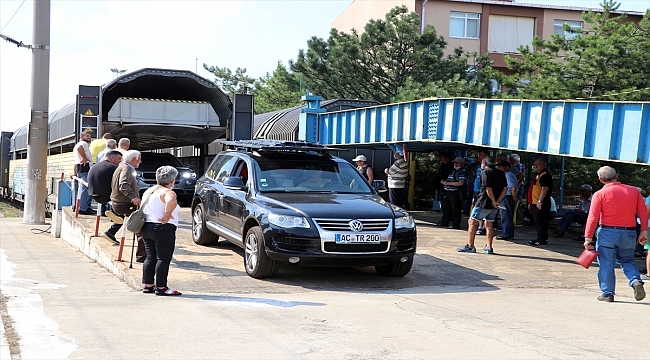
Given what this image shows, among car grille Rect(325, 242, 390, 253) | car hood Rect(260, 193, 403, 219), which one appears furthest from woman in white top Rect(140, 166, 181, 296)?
car grille Rect(325, 242, 390, 253)

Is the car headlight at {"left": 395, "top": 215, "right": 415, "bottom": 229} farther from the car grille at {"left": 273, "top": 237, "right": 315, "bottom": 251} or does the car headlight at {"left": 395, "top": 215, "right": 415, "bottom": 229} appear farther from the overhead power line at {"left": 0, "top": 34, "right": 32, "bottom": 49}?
the overhead power line at {"left": 0, "top": 34, "right": 32, "bottom": 49}

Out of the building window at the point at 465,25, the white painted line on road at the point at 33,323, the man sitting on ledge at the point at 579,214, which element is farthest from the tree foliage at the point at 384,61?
the white painted line on road at the point at 33,323

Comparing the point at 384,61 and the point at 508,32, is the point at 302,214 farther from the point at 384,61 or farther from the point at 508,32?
the point at 508,32

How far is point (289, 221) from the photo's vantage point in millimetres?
9234

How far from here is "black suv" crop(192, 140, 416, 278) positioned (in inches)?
362

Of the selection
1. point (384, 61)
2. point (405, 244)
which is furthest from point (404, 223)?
point (384, 61)

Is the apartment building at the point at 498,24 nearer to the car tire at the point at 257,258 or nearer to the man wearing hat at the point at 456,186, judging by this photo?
the man wearing hat at the point at 456,186

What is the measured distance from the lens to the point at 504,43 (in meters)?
42.5

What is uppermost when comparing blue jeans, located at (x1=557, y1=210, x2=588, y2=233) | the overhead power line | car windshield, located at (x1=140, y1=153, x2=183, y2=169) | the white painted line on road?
the overhead power line

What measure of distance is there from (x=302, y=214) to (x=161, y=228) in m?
1.74

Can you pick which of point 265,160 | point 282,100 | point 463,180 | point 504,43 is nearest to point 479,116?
point 463,180

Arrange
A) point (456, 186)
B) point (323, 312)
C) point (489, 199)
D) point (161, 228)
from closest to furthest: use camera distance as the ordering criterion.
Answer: point (323, 312) → point (161, 228) → point (489, 199) → point (456, 186)

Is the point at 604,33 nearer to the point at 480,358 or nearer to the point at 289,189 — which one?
the point at 289,189

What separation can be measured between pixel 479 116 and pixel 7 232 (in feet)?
35.0
